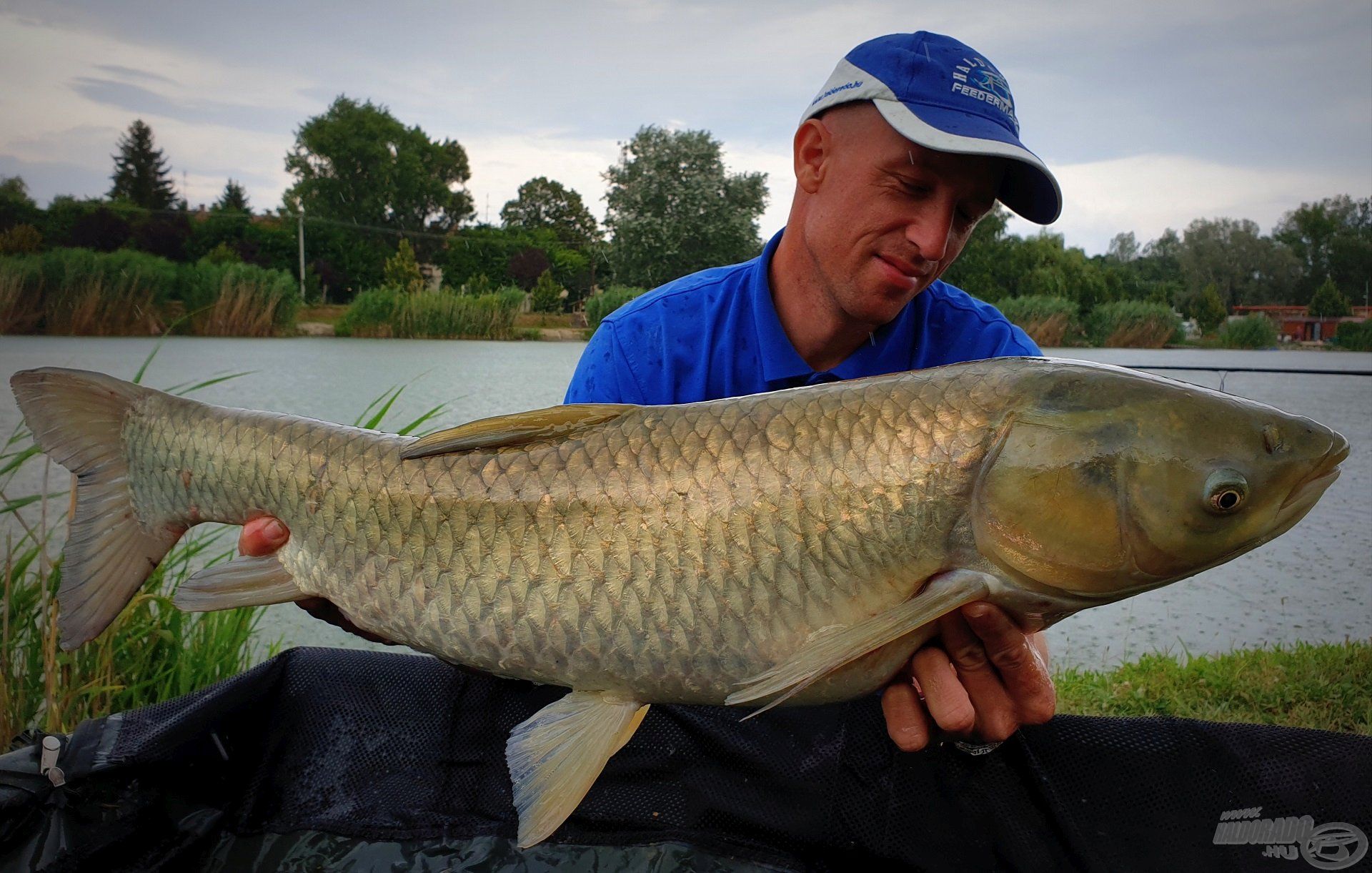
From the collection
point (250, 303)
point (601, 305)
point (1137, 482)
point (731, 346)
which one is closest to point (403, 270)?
point (601, 305)

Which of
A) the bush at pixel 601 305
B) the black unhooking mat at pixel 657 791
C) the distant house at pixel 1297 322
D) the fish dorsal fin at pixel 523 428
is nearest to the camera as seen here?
the fish dorsal fin at pixel 523 428

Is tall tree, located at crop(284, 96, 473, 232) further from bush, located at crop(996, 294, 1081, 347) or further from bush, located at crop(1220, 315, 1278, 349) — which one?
bush, located at crop(1220, 315, 1278, 349)

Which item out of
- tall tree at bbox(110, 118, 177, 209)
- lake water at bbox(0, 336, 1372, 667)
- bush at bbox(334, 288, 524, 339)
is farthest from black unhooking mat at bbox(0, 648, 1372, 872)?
tall tree at bbox(110, 118, 177, 209)

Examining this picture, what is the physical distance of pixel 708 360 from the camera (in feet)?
6.06

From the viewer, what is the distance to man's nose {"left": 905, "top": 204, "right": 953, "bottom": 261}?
1628mm

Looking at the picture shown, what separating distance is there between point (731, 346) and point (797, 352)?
14cm

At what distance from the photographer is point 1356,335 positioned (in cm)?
1596

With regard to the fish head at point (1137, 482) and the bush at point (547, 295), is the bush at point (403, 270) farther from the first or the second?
the fish head at point (1137, 482)

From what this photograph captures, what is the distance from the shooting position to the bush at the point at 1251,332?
1736cm

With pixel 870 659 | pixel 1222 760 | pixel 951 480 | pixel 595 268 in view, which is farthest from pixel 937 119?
pixel 595 268

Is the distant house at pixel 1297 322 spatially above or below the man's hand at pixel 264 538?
above

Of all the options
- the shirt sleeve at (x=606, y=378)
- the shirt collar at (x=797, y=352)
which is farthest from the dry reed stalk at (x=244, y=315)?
the shirt collar at (x=797, y=352)

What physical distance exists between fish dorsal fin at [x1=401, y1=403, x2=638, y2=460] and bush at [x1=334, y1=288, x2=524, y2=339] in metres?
14.1

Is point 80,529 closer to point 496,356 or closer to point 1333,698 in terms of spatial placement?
point 1333,698
